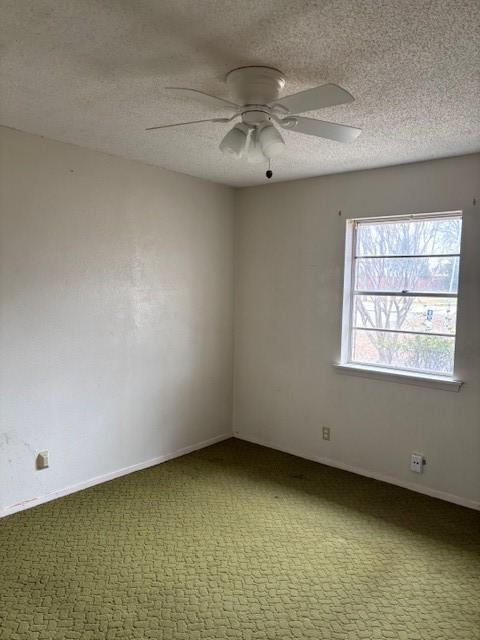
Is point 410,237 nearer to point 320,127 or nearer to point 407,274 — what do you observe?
point 407,274

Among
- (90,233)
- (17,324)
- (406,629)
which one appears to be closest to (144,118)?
(90,233)

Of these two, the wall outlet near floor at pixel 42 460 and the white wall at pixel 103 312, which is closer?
the white wall at pixel 103 312

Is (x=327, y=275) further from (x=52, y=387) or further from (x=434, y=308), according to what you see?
(x=52, y=387)

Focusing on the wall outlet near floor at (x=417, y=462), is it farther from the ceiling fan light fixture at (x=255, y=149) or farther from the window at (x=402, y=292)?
the ceiling fan light fixture at (x=255, y=149)

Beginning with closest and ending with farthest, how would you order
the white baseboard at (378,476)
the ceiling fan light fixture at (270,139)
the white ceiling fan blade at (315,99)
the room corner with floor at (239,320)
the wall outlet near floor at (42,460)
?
1. the white ceiling fan blade at (315,99)
2. the room corner with floor at (239,320)
3. the ceiling fan light fixture at (270,139)
4. the wall outlet near floor at (42,460)
5. the white baseboard at (378,476)

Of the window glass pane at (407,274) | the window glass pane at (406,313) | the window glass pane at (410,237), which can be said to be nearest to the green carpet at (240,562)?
the window glass pane at (406,313)

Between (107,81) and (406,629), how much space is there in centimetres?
281

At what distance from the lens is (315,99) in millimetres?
1812

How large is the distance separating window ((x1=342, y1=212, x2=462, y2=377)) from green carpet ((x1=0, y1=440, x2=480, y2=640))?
1.02m

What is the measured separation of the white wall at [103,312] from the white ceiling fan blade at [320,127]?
1803mm

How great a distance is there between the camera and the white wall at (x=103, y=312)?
304 cm

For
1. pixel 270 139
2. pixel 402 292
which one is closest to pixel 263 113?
pixel 270 139

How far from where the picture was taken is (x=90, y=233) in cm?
339

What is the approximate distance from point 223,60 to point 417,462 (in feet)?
9.74
